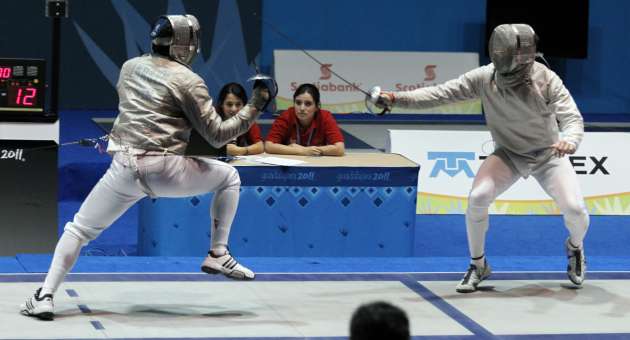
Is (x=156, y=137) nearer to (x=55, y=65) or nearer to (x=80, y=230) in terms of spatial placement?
(x=80, y=230)

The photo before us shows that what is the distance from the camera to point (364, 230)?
6.60 m

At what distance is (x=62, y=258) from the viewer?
4.47 meters

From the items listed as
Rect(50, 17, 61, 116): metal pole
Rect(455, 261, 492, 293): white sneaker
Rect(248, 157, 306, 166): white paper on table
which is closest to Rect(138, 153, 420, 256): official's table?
Rect(248, 157, 306, 166): white paper on table

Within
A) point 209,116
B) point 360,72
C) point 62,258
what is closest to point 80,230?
point 62,258

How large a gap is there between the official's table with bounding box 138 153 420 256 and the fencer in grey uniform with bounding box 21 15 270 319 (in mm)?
1866

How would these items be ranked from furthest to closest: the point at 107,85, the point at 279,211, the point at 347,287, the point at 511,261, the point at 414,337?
1. the point at 107,85
2. the point at 279,211
3. the point at 511,261
4. the point at 347,287
5. the point at 414,337

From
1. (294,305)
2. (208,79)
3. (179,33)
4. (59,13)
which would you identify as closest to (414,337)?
(294,305)

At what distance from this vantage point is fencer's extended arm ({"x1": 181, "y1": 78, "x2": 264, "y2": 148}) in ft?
14.6

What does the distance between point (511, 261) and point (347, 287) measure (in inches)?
46.9

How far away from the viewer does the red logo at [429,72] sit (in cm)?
1351

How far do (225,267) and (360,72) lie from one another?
8.95 metres

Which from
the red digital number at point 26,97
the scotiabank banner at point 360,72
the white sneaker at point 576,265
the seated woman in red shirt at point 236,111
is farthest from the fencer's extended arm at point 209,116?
the scotiabank banner at point 360,72

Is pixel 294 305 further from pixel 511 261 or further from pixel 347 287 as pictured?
pixel 511 261

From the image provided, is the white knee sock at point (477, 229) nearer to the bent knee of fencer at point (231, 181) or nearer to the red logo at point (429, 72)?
the bent knee of fencer at point (231, 181)
